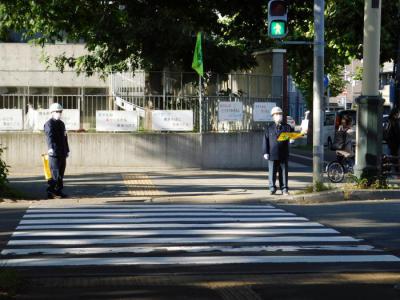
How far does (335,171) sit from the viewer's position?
777 inches

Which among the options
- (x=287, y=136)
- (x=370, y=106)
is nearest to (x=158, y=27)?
(x=287, y=136)

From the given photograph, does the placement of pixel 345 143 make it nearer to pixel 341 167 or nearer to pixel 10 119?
pixel 341 167

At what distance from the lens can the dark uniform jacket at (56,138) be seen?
16297 mm

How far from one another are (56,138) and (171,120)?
265 inches

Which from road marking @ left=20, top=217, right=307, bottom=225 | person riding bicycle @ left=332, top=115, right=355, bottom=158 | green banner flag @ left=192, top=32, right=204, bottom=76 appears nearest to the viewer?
road marking @ left=20, top=217, right=307, bottom=225

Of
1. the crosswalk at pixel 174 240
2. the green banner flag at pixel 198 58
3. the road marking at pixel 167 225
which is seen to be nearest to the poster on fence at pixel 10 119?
the green banner flag at pixel 198 58

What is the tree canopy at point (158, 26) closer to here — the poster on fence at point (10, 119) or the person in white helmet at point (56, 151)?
the poster on fence at point (10, 119)

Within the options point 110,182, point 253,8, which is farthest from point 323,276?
point 253,8

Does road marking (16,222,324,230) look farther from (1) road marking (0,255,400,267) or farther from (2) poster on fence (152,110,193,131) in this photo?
(2) poster on fence (152,110,193,131)

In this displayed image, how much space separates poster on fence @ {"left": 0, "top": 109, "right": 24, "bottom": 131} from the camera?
2222 centimetres

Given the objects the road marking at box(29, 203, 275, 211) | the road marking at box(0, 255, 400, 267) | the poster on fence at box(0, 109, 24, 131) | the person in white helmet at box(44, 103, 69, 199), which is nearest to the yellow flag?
the road marking at box(29, 203, 275, 211)

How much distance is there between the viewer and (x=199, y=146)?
23.0m

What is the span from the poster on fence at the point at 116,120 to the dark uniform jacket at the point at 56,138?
5868mm

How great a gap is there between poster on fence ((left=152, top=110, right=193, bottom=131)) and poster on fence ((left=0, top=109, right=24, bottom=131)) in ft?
12.5
